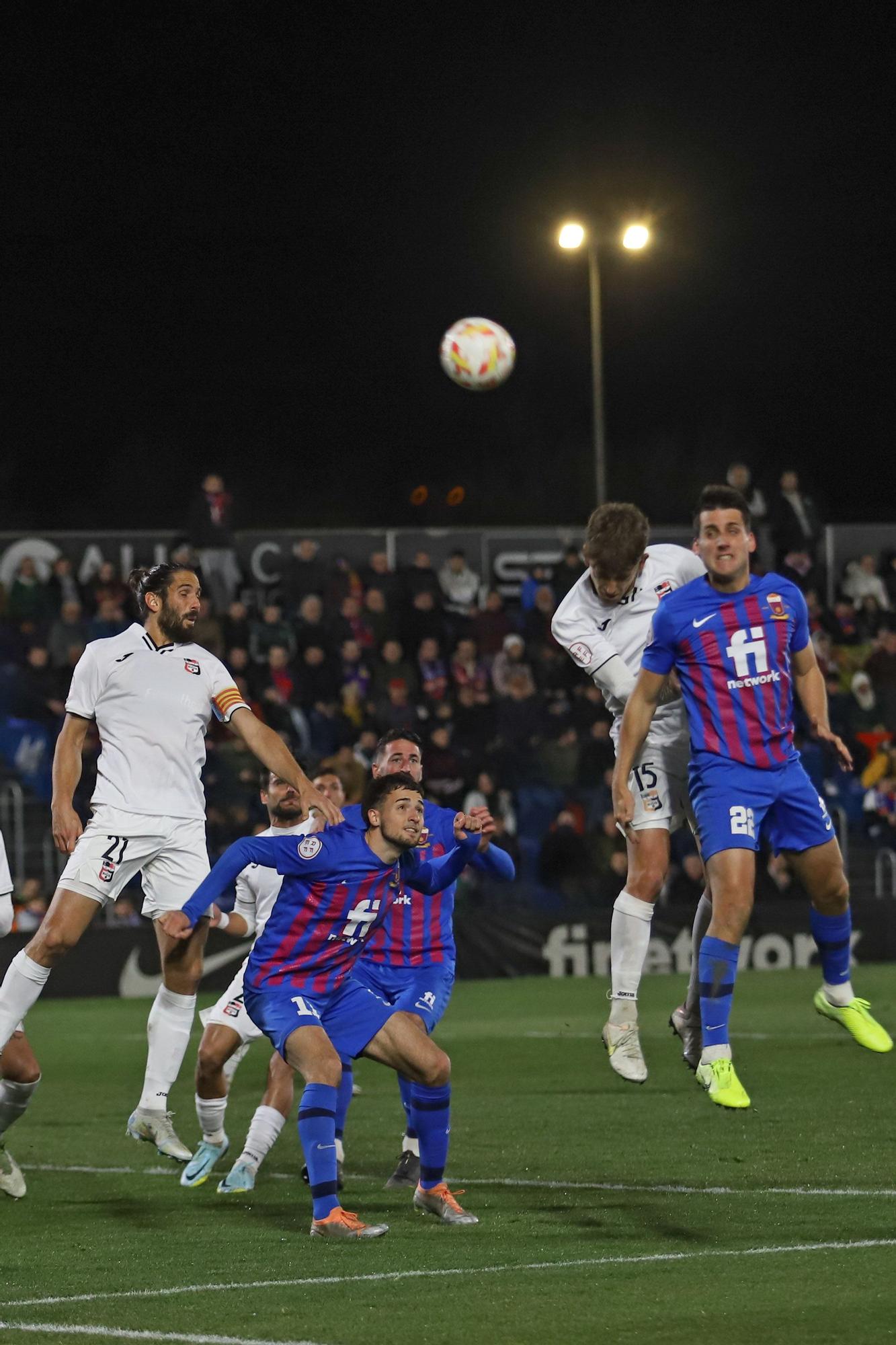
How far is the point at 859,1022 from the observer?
7.57m

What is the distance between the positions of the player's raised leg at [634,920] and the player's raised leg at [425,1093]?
0.81 meters

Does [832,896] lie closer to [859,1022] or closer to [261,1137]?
[859,1022]

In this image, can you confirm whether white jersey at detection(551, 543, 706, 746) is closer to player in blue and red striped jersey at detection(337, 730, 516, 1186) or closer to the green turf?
player in blue and red striped jersey at detection(337, 730, 516, 1186)

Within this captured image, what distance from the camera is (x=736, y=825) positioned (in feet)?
23.9

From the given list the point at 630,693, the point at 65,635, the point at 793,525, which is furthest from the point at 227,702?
the point at 793,525

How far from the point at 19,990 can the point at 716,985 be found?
2936mm

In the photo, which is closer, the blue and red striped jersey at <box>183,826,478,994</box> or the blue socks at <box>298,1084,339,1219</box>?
the blue socks at <box>298,1084,339,1219</box>

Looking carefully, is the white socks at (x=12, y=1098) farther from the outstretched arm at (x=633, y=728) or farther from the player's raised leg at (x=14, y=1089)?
the outstretched arm at (x=633, y=728)

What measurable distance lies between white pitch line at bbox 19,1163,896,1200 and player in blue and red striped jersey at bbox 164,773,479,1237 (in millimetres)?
805

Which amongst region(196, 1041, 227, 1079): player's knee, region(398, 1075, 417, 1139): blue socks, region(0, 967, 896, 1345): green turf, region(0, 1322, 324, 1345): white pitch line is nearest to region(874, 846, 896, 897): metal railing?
region(0, 967, 896, 1345): green turf

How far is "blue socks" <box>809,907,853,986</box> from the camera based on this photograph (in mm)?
7621

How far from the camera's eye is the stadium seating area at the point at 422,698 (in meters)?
19.4

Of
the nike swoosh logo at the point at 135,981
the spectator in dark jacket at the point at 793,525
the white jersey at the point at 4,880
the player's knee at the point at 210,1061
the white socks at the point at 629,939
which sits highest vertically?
the spectator in dark jacket at the point at 793,525

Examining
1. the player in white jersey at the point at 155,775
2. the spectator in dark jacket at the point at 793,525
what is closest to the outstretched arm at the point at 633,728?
the player in white jersey at the point at 155,775
